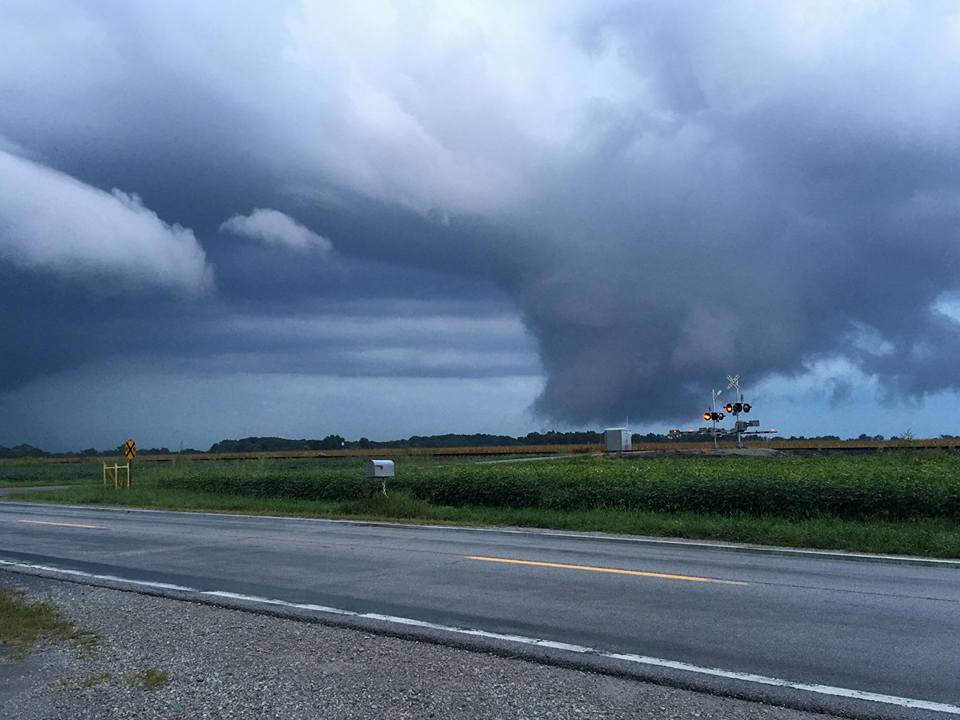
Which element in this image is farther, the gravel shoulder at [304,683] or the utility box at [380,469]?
the utility box at [380,469]

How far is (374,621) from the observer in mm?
8984

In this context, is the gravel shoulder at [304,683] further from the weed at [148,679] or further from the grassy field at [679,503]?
the grassy field at [679,503]

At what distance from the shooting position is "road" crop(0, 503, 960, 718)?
700cm

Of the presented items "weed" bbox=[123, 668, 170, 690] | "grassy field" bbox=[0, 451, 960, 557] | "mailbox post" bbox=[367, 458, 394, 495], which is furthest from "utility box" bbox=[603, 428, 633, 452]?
"weed" bbox=[123, 668, 170, 690]

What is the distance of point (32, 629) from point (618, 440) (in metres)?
46.6

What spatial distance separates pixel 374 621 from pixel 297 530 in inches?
419

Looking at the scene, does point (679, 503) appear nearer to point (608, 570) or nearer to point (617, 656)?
point (608, 570)

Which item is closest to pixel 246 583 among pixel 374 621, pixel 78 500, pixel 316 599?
pixel 316 599

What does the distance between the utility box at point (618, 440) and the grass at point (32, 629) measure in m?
45.0

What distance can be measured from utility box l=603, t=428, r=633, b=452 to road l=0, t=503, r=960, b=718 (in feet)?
119

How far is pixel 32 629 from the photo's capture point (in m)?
9.03

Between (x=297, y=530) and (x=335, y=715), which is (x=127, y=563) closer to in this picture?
(x=297, y=530)

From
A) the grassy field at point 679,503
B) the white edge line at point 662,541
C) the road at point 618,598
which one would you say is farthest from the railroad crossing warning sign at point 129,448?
the road at point 618,598

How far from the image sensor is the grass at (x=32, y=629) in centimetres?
838
